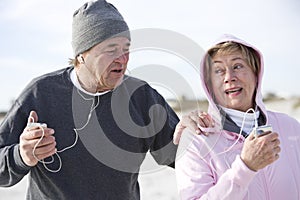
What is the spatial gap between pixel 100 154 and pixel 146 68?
0.47m

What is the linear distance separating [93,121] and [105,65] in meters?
0.29

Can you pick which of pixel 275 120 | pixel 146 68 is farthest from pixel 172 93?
pixel 275 120

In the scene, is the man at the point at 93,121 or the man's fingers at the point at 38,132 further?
the man at the point at 93,121

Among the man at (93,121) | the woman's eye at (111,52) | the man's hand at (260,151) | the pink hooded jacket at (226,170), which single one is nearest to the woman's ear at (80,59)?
the man at (93,121)

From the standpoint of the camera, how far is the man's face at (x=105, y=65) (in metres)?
2.37

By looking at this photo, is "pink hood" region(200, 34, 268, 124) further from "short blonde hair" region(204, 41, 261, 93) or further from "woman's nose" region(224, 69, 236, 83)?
"woman's nose" region(224, 69, 236, 83)

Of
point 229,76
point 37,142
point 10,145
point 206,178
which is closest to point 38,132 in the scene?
point 37,142

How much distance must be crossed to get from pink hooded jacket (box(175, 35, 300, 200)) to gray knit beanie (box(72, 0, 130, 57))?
572mm

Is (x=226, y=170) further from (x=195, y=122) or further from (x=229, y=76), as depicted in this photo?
(x=229, y=76)

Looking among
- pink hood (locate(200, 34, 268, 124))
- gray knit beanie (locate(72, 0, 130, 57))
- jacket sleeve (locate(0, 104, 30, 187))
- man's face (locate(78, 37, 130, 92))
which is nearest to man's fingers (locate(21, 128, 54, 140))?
jacket sleeve (locate(0, 104, 30, 187))

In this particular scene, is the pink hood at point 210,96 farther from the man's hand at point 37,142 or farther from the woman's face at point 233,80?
the man's hand at point 37,142

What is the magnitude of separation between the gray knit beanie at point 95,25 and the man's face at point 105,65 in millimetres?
36

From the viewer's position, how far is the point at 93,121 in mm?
2467

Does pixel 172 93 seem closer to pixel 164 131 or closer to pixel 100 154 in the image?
pixel 164 131
